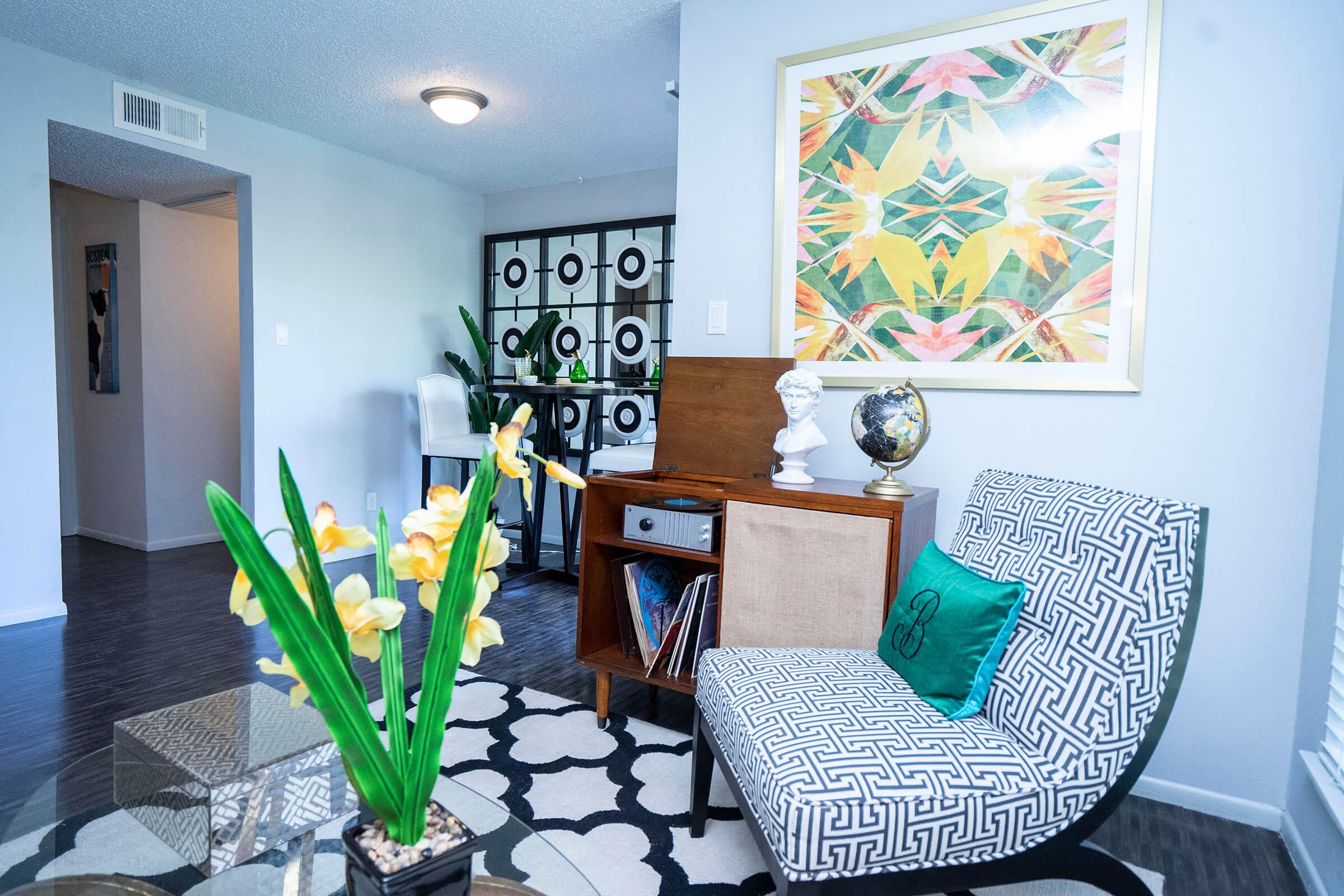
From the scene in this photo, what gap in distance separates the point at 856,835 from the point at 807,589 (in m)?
0.84

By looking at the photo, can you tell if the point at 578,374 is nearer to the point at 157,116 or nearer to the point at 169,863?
the point at 157,116

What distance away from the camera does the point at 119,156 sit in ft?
11.9

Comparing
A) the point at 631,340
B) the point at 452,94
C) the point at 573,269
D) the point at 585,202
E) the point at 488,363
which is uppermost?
the point at 452,94

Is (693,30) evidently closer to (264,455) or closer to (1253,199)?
(1253,199)

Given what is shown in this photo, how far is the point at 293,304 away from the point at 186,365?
127cm

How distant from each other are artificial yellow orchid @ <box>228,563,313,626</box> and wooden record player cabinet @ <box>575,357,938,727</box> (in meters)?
1.39

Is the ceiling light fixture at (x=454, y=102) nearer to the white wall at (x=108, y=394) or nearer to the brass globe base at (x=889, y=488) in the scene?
the white wall at (x=108, y=394)

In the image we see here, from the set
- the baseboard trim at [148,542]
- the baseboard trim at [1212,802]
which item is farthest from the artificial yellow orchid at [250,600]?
the baseboard trim at [148,542]

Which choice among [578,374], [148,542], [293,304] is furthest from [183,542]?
[578,374]

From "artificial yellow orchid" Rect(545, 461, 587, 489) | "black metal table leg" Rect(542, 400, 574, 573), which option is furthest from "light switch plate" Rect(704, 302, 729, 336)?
"artificial yellow orchid" Rect(545, 461, 587, 489)

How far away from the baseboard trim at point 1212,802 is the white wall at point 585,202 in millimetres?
3580

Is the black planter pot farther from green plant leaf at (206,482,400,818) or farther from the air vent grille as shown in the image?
the air vent grille

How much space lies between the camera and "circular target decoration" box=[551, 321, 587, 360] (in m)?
4.78

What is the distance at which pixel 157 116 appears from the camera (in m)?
3.51
